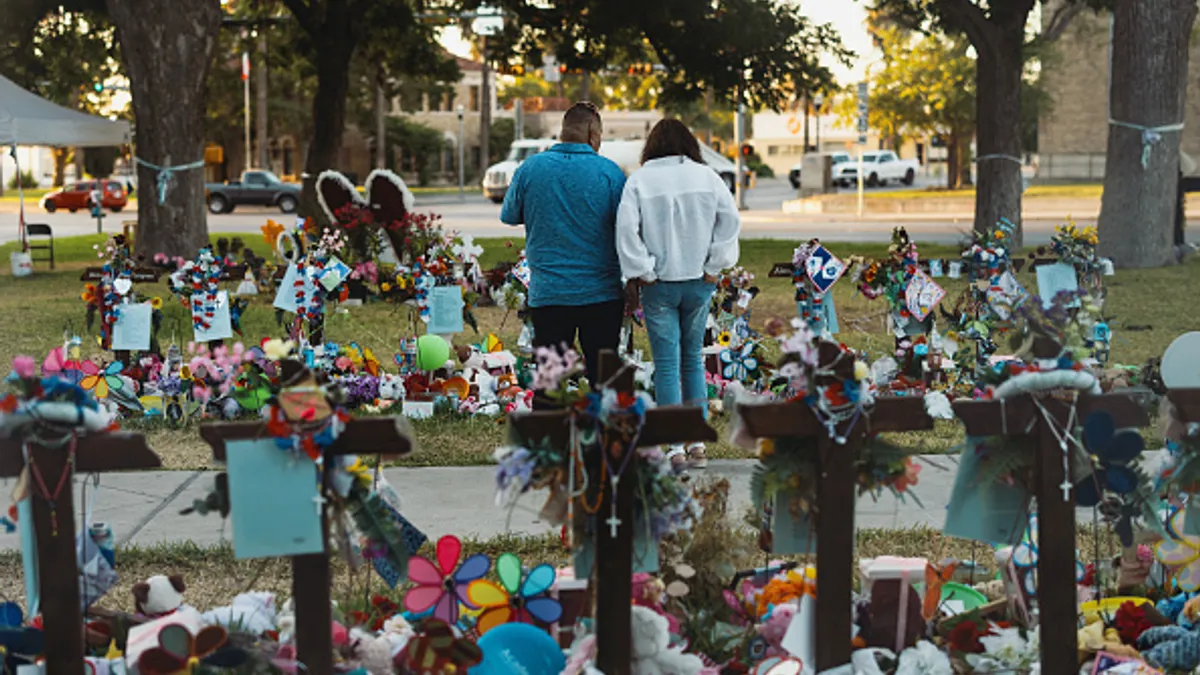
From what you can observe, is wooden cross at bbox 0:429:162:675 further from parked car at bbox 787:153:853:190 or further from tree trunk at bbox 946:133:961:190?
parked car at bbox 787:153:853:190

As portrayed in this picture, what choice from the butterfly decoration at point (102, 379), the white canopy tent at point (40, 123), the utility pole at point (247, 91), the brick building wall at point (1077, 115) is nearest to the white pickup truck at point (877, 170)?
the brick building wall at point (1077, 115)

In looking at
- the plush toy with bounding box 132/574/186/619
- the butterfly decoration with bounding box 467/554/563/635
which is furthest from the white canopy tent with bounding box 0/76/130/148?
the butterfly decoration with bounding box 467/554/563/635

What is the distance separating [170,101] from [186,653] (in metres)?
15.4

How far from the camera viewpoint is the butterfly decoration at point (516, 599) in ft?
12.8

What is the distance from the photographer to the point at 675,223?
6426 millimetres

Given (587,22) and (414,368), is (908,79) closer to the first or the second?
(587,22)

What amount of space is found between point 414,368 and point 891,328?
300 cm

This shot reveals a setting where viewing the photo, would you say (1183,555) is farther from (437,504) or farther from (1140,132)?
(1140,132)

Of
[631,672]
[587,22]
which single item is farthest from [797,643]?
[587,22]

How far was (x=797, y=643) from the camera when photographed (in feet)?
12.1

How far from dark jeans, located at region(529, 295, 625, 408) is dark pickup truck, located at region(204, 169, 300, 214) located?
120 ft

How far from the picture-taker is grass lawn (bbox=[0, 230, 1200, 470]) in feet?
25.0

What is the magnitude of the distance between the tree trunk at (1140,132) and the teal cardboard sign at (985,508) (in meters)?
15.3

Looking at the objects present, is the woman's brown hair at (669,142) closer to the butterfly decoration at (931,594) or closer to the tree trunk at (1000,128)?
the butterfly decoration at (931,594)
